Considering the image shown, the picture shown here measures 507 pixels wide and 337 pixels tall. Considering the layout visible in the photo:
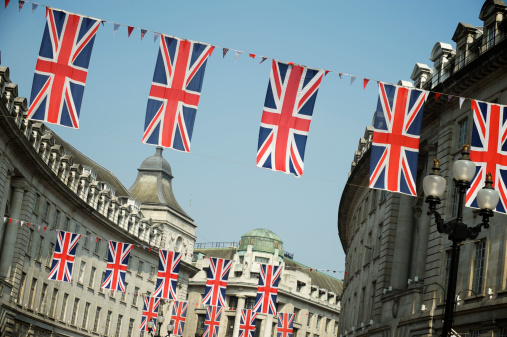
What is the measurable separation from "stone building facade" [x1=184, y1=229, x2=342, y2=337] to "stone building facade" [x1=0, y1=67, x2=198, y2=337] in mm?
11847

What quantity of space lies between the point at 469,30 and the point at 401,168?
568 inches

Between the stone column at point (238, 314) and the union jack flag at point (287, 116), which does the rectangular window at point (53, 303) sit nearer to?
the stone column at point (238, 314)

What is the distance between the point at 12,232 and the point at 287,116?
41.3 metres

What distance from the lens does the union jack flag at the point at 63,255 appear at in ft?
171

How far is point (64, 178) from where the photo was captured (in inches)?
3019

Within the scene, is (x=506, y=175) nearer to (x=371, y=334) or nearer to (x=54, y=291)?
(x=371, y=334)

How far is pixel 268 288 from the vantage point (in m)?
58.4

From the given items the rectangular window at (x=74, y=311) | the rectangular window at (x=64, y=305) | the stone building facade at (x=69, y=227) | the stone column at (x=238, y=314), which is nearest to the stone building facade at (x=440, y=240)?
the stone building facade at (x=69, y=227)

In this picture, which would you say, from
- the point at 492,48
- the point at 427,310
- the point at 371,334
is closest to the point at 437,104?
the point at 492,48

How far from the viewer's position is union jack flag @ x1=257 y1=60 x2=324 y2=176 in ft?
86.4

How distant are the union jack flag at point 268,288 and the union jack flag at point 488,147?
3300cm

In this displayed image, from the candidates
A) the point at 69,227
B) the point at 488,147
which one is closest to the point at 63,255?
the point at 69,227

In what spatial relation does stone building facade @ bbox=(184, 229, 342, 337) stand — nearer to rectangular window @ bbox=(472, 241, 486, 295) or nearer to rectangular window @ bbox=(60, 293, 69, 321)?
rectangular window @ bbox=(60, 293, 69, 321)

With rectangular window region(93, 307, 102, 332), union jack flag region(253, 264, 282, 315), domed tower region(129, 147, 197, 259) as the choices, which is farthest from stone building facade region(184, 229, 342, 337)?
union jack flag region(253, 264, 282, 315)
